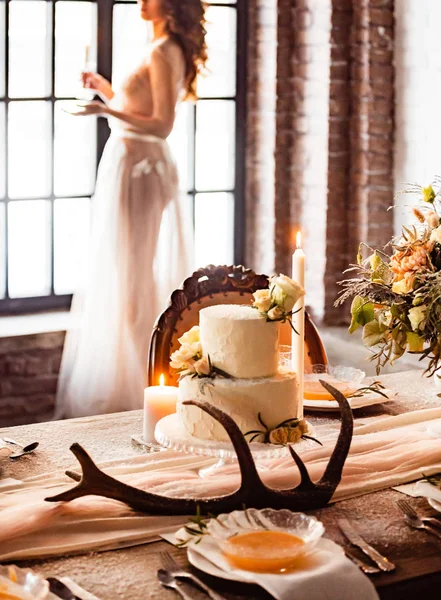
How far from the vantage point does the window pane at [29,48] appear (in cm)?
431

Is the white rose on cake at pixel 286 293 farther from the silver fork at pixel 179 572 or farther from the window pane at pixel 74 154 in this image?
the window pane at pixel 74 154

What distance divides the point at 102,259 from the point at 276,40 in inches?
47.6

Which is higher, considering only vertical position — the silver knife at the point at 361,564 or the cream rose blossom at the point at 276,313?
the cream rose blossom at the point at 276,313

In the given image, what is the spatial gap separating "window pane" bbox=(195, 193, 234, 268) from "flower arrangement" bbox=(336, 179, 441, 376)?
273cm

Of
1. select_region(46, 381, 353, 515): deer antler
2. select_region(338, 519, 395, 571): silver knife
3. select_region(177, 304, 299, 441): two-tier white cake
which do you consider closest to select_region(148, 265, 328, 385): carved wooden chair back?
select_region(177, 304, 299, 441): two-tier white cake

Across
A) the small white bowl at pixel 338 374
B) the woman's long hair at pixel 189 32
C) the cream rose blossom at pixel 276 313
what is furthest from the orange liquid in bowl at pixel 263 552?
the woman's long hair at pixel 189 32

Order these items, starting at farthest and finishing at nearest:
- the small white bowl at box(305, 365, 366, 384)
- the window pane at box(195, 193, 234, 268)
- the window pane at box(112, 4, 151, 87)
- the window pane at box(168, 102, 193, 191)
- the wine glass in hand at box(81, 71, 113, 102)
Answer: the window pane at box(195, 193, 234, 268) < the window pane at box(168, 102, 193, 191) < the window pane at box(112, 4, 151, 87) < the wine glass in hand at box(81, 71, 113, 102) < the small white bowl at box(305, 365, 366, 384)

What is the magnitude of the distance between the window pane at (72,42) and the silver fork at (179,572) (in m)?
3.13

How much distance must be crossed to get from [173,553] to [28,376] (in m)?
2.78

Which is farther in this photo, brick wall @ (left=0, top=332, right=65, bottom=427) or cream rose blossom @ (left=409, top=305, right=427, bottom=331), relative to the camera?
brick wall @ (left=0, top=332, right=65, bottom=427)

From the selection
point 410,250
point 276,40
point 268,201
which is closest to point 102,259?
point 268,201

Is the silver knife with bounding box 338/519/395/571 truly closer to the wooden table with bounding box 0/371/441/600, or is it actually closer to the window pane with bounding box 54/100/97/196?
the wooden table with bounding box 0/371/441/600

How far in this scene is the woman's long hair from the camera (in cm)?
434

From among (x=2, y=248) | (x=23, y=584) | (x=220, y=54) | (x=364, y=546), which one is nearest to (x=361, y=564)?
(x=364, y=546)
